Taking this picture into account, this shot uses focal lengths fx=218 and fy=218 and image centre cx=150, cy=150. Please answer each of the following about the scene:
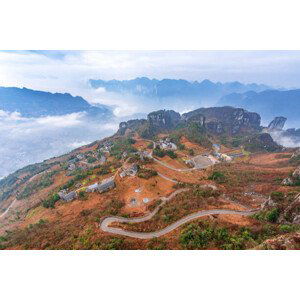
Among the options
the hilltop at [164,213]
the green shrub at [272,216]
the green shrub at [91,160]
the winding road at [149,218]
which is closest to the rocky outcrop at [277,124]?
the hilltop at [164,213]

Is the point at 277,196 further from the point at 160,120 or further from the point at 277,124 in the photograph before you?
the point at 277,124

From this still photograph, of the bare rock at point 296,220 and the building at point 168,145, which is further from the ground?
the bare rock at point 296,220

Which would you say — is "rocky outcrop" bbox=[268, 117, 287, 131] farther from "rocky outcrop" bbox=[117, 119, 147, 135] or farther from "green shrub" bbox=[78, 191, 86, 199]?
"green shrub" bbox=[78, 191, 86, 199]

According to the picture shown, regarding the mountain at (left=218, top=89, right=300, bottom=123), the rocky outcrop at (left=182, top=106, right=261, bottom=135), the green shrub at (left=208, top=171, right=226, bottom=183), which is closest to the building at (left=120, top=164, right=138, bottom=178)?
the green shrub at (left=208, top=171, right=226, bottom=183)

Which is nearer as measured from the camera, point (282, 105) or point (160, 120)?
point (160, 120)

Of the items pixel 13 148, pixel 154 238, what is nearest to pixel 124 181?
pixel 154 238

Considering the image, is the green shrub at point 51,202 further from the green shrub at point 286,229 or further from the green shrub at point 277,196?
the green shrub at point 286,229

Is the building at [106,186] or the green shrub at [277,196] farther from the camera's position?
the building at [106,186]

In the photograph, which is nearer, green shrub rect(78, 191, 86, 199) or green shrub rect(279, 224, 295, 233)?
green shrub rect(279, 224, 295, 233)

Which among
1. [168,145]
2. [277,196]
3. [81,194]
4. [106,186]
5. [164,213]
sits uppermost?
[277,196]

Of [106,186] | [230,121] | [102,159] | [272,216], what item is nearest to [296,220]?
[272,216]
